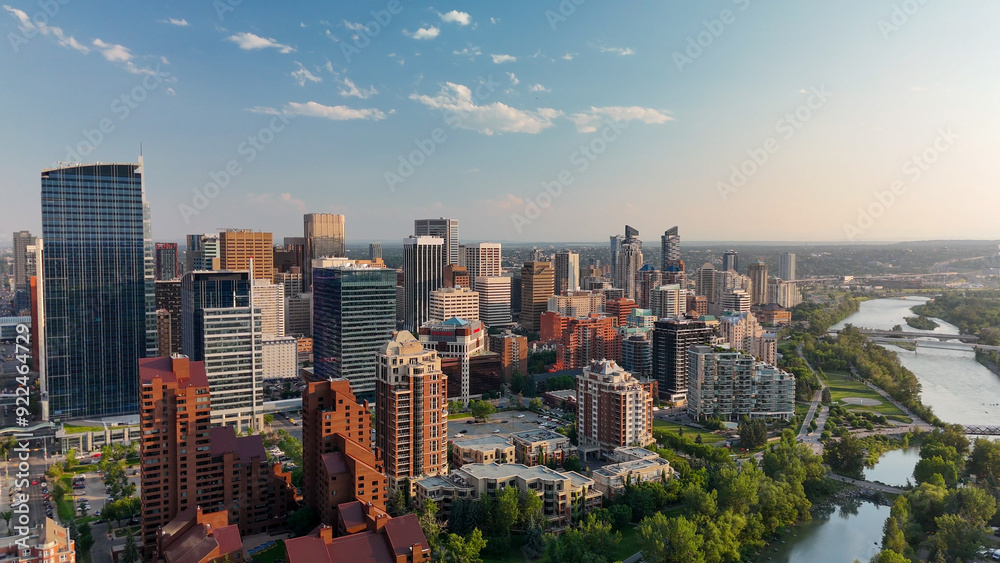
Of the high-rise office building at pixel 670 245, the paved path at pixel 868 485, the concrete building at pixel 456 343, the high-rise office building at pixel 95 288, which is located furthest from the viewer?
the high-rise office building at pixel 670 245

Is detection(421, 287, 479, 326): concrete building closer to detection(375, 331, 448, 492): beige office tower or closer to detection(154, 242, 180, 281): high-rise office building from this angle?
detection(154, 242, 180, 281): high-rise office building

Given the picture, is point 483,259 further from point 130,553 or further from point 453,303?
point 130,553

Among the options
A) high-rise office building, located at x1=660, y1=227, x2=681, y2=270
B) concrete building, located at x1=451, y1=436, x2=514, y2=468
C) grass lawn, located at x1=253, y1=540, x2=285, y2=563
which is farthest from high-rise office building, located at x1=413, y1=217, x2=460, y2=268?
grass lawn, located at x1=253, y1=540, x2=285, y2=563

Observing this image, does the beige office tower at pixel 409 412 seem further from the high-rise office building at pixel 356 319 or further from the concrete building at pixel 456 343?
the concrete building at pixel 456 343

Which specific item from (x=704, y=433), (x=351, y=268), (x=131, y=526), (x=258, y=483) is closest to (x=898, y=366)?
(x=704, y=433)

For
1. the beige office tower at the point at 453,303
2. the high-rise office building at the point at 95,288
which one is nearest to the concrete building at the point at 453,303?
the beige office tower at the point at 453,303

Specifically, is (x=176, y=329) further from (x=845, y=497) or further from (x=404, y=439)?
(x=845, y=497)

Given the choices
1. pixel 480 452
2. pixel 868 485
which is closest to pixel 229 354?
pixel 480 452
